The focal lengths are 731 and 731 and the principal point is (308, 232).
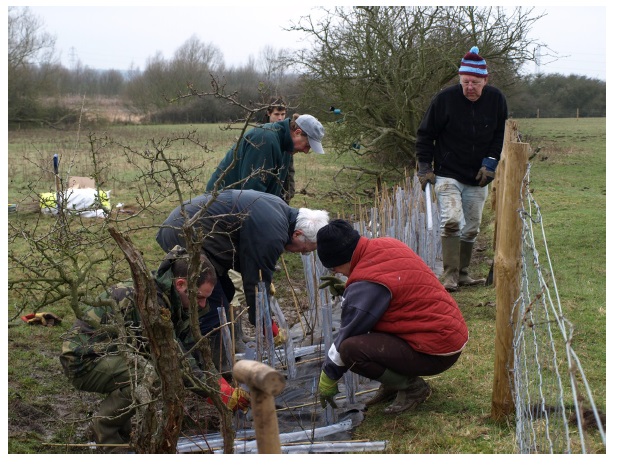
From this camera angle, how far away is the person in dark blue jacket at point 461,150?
18.8ft

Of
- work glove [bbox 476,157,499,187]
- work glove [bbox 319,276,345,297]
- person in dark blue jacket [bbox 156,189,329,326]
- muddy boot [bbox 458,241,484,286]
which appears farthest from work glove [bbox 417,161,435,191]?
work glove [bbox 319,276,345,297]

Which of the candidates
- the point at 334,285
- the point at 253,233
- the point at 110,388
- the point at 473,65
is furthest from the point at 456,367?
the point at 473,65

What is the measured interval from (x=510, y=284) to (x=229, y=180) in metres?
2.68

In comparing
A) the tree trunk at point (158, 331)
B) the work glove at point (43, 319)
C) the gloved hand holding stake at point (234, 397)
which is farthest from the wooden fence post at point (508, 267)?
the work glove at point (43, 319)

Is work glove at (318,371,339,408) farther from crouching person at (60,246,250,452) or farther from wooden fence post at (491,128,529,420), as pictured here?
wooden fence post at (491,128,529,420)

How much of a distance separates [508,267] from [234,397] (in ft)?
4.48

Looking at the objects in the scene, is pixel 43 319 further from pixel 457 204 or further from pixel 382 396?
pixel 457 204

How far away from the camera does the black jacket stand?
5.75 m

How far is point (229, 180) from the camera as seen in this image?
523cm

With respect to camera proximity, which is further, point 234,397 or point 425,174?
point 425,174

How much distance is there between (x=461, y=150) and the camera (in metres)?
5.76

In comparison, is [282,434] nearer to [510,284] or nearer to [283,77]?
[510,284]

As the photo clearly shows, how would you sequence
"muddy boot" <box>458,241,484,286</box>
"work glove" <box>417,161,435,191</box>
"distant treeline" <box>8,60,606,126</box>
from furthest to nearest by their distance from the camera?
1. "distant treeline" <box>8,60,606,126</box>
2. "muddy boot" <box>458,241,484,286</box>
3. "work glove" <box>417,161,435,191</box>

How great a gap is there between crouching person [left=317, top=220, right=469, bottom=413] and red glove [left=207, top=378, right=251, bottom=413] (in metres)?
0.38
